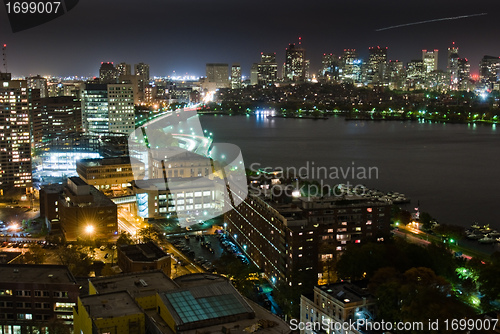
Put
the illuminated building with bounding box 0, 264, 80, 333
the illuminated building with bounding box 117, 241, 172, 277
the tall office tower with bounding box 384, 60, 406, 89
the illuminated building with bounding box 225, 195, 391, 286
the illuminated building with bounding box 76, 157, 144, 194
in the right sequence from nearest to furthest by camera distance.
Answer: the illuminated building with bounding box 0, 264, 80, 333
the illuminated building with bounding box 117, 241, 172, 277
the illuminated building with bounding box 225, 195, 391, 286
the illuminated building with bounding box 76, 157, 144, 194
the tall office tower with bounding box 384, 60, 406, 89

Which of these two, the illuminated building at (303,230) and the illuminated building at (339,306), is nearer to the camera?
the illuminated building at (339,306)

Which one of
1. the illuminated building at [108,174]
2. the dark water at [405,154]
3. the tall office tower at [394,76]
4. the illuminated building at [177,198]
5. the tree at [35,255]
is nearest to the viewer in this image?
the tree at [35,255]

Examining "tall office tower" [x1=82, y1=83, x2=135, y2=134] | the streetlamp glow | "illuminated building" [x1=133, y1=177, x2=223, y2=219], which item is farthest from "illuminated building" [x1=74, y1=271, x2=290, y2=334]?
"tall office tower" [x1=82, y1=83, x2=135, y2=134]

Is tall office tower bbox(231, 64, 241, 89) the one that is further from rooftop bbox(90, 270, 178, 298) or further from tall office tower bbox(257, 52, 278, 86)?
rooftop bbox(90, 270, 178, 298)

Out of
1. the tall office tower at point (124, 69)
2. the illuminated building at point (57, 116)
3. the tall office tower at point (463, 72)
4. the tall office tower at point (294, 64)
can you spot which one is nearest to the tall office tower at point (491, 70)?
the tall office tower at point (463, 72)

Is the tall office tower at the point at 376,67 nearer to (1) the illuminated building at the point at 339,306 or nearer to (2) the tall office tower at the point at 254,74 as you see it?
(2) the tall office tower at the point at 254,74

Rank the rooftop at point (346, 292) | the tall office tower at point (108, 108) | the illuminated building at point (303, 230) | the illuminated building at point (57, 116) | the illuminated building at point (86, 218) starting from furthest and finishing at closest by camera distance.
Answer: the illuminated building at point (57, 116) < the tall office tower at point (108, 108) < the illuminated building at point (86, 218) < the illuminated building at point (303, 230) < the rooftop at point (346, 292)

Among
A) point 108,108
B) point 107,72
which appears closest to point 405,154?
point 108,108
